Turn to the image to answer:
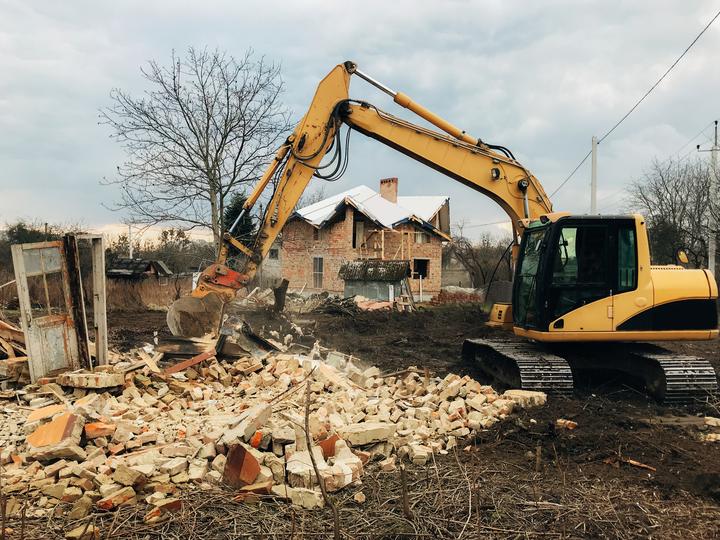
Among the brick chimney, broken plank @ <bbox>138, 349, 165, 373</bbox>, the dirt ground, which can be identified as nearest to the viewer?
the dirt ground

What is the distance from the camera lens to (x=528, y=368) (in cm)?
765

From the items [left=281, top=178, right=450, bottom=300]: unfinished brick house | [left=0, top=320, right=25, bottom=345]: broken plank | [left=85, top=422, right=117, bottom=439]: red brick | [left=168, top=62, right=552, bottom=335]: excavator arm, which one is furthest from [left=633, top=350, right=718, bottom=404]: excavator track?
[left=281, top=178, right=450, bottom=300]: unfinished brick house

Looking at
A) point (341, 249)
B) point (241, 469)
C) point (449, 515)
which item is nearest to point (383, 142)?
point (241, 469)

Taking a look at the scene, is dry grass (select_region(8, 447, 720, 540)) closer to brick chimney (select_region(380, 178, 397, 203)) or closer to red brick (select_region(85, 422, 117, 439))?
red brick (select_region(85, 422, 117, 439))

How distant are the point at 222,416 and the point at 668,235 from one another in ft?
93.3

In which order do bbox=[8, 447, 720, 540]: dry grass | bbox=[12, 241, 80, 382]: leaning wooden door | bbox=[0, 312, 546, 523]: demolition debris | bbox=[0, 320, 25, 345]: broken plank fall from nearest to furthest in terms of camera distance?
bbox=[8, 447, 720, 540]: dry grass < bbox=[0, 312, 546, 523]: demolition debris < bbox=[12, 241, 80, 382]: leaning wooden door < bbox=[0, 320, 25, 345]: broken plank

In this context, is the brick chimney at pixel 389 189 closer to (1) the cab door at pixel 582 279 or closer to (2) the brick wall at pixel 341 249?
(2) the brick wall at pixel 341 249

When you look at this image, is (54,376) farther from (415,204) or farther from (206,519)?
(415,204)

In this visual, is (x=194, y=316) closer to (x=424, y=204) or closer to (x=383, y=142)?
(x=383, y=142)

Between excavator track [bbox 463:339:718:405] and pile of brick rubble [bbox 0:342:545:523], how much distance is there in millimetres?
613

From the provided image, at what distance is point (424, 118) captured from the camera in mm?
9773

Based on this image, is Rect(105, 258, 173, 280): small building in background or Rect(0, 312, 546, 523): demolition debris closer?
Rect(0, 312, 546, 523): demolition debris

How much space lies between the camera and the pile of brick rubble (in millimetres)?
4453

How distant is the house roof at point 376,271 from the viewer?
24.0 metres
